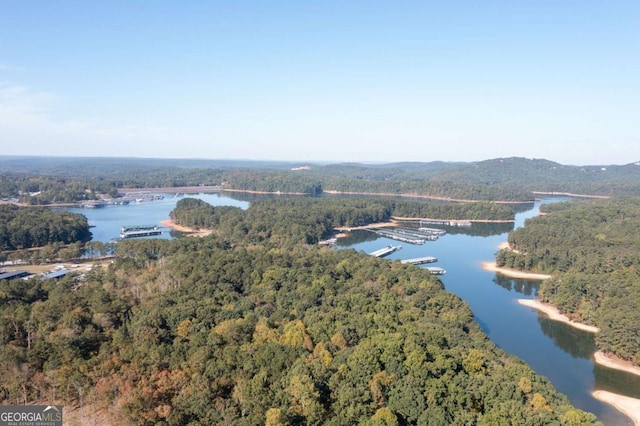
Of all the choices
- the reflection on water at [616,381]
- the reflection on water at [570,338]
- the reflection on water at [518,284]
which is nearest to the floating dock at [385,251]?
the reflection on water at [518,284]

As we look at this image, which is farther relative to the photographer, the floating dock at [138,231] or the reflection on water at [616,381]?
the floating dock at [138,231]

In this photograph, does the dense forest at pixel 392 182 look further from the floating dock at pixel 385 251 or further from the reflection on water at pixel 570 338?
the reflection on water at pixel 570 338

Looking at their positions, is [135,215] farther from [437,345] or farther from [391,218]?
[437,345]

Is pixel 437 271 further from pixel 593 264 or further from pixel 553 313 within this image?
pixel 593 264

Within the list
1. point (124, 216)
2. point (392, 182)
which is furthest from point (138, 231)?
point (392, 182)

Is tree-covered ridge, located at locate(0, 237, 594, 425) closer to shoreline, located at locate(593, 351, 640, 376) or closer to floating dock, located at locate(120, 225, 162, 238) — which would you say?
shoreline, located at locate(593, 351, 640, 376)

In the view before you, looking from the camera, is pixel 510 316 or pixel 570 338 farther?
pixel 510 316

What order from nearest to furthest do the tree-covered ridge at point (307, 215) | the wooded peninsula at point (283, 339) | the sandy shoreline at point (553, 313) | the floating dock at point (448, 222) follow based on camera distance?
the wooded peninsula at point (283, 339)
the sandy shoreline at point (553, 313)
the tree-covered ridge at point (307, 215)
the floating dock at point (448, 222)
